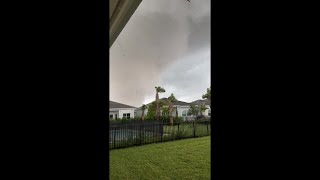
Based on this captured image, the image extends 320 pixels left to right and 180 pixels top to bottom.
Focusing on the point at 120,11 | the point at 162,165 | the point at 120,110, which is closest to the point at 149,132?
the point at 162,165

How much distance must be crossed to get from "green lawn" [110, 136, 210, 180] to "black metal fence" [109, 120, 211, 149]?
Result: 1.34m

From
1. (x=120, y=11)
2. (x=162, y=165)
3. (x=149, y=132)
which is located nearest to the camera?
(x=120, y=11)

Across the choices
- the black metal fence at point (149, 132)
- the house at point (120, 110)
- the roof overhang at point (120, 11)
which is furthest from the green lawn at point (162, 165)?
the house at point (120, 110)

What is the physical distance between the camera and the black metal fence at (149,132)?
7957 millimetres

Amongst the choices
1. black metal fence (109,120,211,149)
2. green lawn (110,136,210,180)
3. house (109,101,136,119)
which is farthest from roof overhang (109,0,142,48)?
house (109,101,136,119)

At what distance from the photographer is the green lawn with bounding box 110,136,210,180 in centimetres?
431

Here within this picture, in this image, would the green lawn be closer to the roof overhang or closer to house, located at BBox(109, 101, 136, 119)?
the roof overhang

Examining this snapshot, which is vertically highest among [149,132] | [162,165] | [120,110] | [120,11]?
[120,11]

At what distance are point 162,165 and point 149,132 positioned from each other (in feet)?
12.1

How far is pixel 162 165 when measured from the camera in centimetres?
506

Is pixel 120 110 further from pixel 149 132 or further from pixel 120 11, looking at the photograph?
pixel 120 11

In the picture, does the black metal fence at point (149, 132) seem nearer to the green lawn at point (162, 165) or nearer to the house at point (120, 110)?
the green lawn at point (162, 165)
